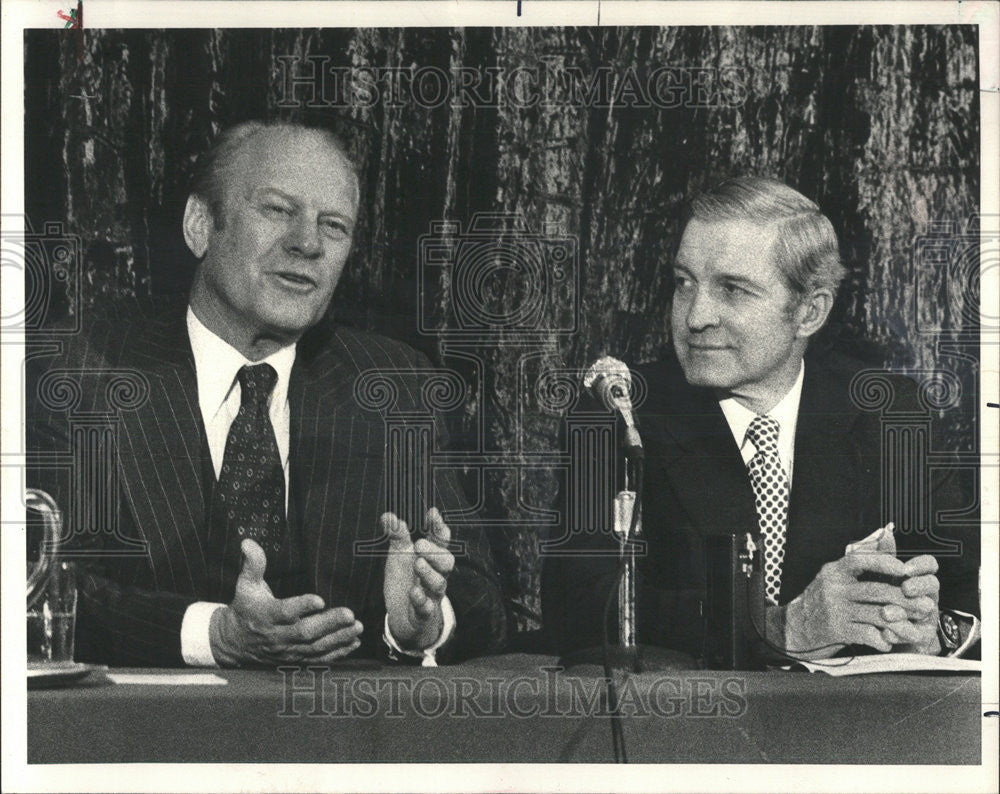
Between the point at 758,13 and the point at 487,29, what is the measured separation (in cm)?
103

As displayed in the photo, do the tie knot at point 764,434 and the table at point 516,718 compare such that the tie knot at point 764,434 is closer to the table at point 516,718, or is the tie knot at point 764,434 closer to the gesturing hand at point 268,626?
the table at point 516,718

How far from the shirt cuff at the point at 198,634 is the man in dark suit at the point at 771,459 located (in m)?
1.26

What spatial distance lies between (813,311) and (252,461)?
85.4 inches

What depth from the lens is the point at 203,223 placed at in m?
4.24

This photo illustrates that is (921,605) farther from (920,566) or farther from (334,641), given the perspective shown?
(334,641)

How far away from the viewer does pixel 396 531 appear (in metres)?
4.20

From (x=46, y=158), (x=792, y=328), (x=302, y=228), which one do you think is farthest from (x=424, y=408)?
(x=46, y=158)

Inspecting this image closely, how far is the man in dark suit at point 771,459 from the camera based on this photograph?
164 inches

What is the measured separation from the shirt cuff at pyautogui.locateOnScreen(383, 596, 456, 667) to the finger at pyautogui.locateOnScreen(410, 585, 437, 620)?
0.06 m

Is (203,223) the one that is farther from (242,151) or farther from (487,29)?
(487,29)

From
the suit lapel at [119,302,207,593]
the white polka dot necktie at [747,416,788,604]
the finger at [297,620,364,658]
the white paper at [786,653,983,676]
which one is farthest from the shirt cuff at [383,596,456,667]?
the white paper at [786,653,983,676]

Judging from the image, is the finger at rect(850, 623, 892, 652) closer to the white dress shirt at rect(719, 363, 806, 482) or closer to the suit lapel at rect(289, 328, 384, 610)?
the white dress shirt at rect(719, 363, 806, 482)

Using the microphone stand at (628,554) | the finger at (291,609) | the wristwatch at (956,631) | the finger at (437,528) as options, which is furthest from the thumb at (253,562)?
the wristwatch at (956,631)

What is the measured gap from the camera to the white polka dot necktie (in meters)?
4.18
